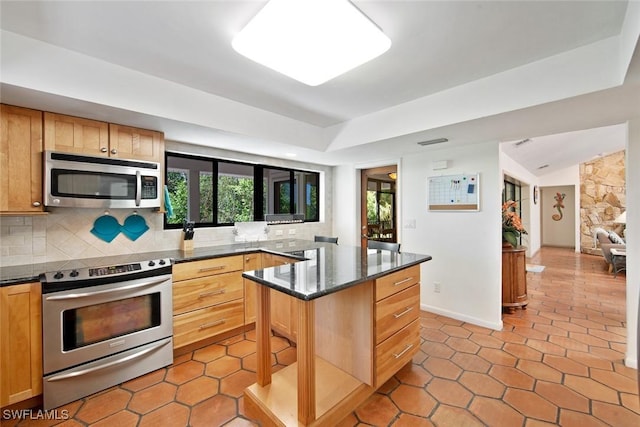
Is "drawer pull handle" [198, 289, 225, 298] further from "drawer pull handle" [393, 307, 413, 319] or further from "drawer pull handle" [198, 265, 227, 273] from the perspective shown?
"drawer pull handle" [393, 307, 413, 319]

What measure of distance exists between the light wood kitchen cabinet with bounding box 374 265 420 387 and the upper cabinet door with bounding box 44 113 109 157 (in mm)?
2455

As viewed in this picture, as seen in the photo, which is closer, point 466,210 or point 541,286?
point 466,210

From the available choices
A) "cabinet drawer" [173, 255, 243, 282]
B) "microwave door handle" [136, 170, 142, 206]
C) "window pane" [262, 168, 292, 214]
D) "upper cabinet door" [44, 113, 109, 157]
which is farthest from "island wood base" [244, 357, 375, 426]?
"window pane" [262, 168, 292, 214]

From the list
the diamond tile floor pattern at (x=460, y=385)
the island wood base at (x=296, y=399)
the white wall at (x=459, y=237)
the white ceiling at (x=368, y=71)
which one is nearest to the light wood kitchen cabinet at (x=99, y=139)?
the white ceiling at (x=368, y=71)

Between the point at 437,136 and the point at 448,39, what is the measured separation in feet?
3.94

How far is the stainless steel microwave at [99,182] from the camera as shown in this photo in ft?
6.82

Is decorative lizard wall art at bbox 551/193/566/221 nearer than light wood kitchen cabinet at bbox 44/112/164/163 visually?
No

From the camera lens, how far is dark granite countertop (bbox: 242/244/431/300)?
155 cm

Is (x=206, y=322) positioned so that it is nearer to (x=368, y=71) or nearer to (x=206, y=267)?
(x=206, y=267)

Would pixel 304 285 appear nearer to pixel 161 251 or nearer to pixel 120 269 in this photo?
pixel 120 269

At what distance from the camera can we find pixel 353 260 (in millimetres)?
2264

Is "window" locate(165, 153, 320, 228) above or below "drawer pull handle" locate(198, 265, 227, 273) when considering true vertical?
above

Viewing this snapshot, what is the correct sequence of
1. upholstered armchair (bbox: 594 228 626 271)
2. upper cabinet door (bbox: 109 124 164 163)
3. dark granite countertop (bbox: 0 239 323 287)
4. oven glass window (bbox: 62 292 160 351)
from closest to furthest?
dark granite countertop (bbox: 0 239 323 287), oven glass window (bbox: 62 292 160 351), upper cabinet door (bbox: 109 124 164 163), upholstered armchair (bbox: 594 228 626 271)

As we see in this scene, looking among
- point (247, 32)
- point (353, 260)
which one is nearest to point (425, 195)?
point (353, 260)
